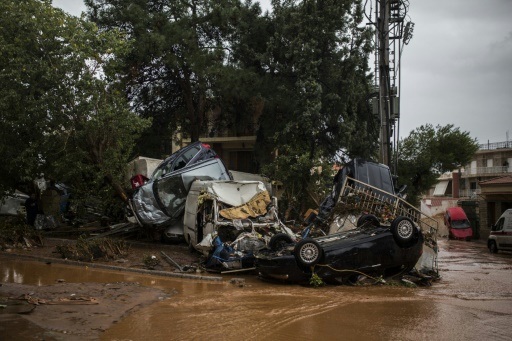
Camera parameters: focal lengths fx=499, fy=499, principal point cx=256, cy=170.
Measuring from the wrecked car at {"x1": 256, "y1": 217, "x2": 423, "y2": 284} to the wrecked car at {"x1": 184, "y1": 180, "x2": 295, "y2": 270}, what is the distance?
3.87 feet

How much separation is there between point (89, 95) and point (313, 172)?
30.9 ft

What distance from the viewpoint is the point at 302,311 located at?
334 inches

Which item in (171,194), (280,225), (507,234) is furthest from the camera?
(507,234)

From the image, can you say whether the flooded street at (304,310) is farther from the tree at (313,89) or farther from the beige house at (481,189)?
the beige house at (481,189)

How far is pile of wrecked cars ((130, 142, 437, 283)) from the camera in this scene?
10875 millimetres

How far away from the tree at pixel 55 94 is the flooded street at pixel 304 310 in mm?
5142

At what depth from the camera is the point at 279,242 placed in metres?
11.8

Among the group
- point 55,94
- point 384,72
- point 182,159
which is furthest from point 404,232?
point 55,94

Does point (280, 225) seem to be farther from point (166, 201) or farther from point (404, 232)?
point (166, 201)

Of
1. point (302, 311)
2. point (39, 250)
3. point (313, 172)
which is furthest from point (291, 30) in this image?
point (302, 311)

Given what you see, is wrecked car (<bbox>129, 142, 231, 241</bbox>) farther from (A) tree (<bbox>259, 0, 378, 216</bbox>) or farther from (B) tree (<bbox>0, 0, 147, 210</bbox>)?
(A) tree (<bbox>259, 0, 378, 216</bbox>)

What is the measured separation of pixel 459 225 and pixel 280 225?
2517cm

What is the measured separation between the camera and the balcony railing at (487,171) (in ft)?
192

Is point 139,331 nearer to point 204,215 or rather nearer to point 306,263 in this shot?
point 306,263
